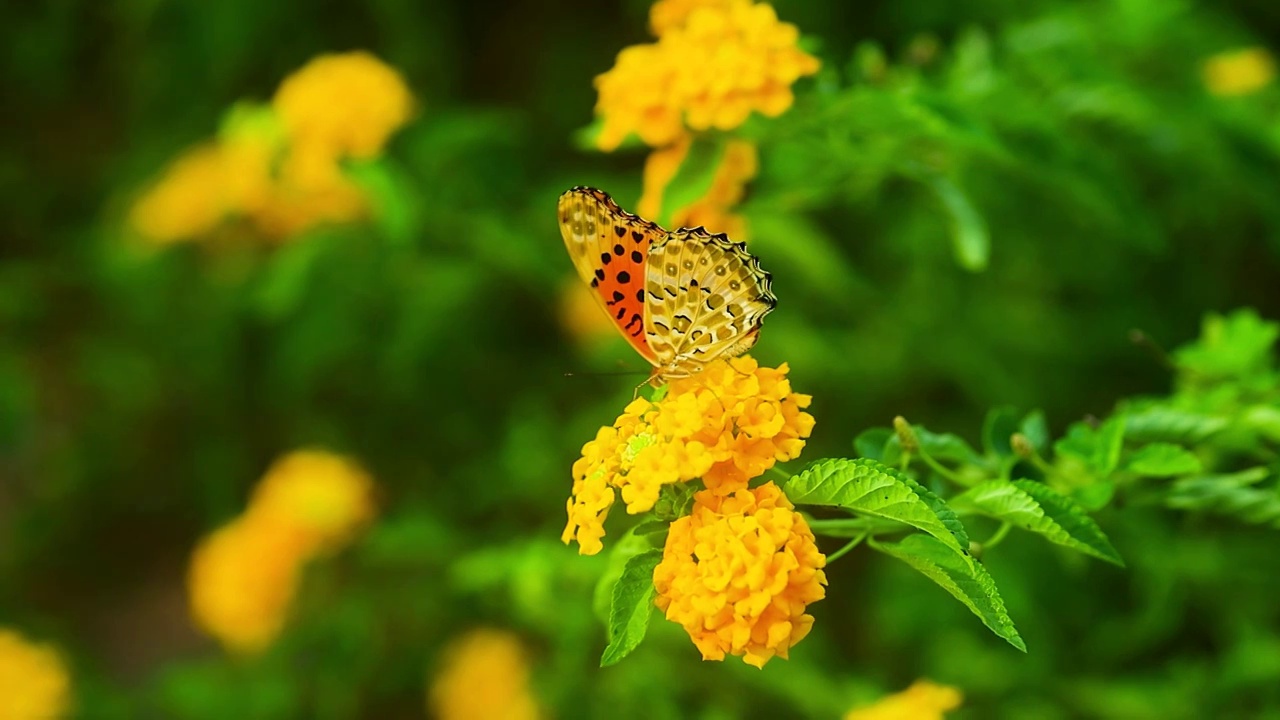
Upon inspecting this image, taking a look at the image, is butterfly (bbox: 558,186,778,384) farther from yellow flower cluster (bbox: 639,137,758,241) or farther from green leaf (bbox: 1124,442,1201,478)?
green leaf (bbox: 1124,442,1201,478)

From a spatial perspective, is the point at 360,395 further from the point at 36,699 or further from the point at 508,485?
the point at 36,699

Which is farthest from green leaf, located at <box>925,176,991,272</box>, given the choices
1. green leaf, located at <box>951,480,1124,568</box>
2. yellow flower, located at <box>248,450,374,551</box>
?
yellow flower, located at <box>248,450,374,551</box>

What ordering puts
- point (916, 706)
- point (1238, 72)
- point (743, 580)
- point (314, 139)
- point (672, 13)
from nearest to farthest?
point (743, 580) → point (916, 706) → point (672, 13) → point (314, 139) → point (1238, 72)

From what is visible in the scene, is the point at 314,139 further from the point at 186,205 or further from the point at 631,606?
the point at 631,606

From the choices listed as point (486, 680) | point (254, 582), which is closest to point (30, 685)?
point (254, 582)

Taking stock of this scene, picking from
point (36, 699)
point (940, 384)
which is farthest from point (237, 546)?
point (940, 384)

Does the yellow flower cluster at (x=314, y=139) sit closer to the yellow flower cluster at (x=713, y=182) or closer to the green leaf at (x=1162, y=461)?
the yellow flower cluster at (x=713, y=182)

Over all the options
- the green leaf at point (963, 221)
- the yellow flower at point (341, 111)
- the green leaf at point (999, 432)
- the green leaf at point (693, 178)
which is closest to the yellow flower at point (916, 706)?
the green leaf at point (999, 432)
